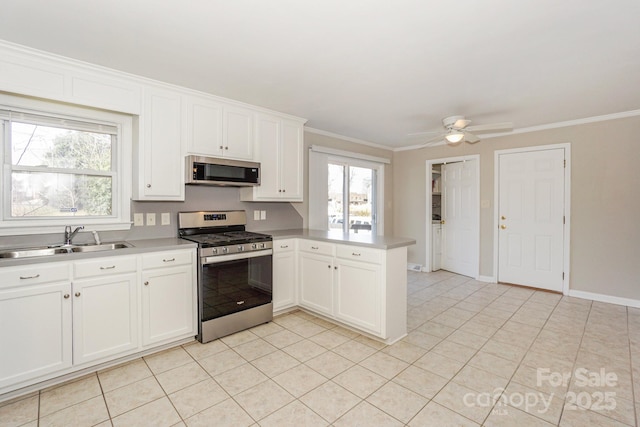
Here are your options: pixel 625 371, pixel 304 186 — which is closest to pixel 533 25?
pixel 625 371

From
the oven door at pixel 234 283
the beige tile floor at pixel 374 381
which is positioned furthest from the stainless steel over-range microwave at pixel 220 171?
the beige tile floor at pixel 374 381

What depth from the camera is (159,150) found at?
281 cm

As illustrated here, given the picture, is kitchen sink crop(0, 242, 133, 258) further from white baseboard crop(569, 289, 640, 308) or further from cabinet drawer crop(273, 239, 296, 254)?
white baseboard crop(569, 289, 640, 308)

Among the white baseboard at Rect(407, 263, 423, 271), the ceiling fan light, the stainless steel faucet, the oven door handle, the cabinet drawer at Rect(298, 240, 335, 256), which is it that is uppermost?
the ceiling fan light

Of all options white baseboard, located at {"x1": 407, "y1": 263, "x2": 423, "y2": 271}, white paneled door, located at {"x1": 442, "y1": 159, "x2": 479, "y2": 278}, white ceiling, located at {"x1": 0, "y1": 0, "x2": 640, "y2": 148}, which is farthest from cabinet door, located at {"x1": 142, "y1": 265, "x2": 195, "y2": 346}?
white paneled door, located at {"x1": 442, "y1": 159, "x2": 479, "y2": 278}

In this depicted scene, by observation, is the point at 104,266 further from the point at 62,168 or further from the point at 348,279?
the point at 348,279

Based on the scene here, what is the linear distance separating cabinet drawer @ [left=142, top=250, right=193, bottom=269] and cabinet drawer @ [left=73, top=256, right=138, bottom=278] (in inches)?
3.4

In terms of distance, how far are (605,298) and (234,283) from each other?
461cm

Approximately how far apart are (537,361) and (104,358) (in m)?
3.41

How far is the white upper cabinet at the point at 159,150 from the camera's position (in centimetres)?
272

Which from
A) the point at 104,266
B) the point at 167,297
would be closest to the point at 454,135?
the point at 167,297

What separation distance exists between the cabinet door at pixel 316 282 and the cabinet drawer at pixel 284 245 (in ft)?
0.46

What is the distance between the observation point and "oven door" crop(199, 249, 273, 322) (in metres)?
2.74

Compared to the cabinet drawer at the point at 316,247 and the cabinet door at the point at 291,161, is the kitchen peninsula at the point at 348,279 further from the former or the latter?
the cabinet door at the point at 291,161
